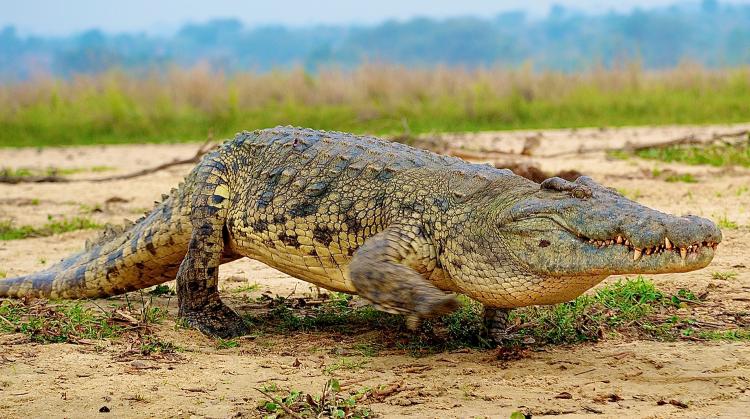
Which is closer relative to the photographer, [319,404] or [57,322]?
[319,404]

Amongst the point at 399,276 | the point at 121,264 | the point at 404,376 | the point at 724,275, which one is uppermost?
the point at 399,276

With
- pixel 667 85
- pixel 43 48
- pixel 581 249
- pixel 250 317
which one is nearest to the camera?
pixel 581 249

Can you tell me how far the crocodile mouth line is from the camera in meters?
3.54

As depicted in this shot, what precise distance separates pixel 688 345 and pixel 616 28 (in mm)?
129572

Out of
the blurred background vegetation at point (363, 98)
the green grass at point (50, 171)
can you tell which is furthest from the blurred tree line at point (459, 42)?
the green grass at point (50, 171)

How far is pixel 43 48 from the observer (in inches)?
5999

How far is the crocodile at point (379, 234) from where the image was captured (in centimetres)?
376

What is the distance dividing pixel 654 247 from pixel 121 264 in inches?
118

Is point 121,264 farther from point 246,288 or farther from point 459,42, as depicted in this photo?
point 459,42

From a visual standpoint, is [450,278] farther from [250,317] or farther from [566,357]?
[250,317]

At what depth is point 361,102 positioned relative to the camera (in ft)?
59.8

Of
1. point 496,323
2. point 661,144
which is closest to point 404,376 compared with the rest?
point 496,323

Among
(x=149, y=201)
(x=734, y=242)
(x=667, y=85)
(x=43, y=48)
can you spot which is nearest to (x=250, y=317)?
(x=734, y=242)

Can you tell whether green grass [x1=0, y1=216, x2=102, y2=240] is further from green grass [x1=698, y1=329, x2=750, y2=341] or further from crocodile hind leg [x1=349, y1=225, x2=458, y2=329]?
green grass [x1=698, y1=329, x2=750, y2=341]
